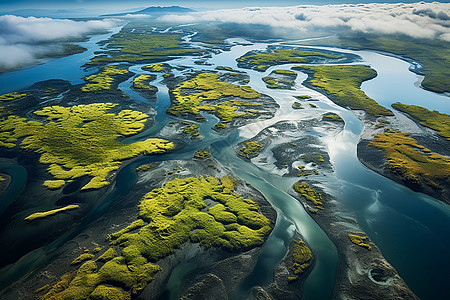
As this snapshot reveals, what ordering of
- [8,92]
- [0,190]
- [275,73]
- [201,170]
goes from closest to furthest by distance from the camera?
1. [0,190]
2. [201,170]
3. [8,92]
4. [275,73]

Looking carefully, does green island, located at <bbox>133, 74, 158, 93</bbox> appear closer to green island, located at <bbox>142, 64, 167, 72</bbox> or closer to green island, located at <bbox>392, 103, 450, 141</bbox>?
green island, located at <bbox>142, 64, 167, 72</bbox>

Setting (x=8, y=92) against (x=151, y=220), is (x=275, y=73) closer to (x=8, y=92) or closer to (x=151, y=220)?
(x=151, y=220)

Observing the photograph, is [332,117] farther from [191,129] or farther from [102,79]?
[102,79]

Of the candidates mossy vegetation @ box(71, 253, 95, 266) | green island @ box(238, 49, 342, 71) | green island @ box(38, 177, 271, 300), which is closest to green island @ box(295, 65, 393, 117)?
green island @ box(238, 49, 342, 71)

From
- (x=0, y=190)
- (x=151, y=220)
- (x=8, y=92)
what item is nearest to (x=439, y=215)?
(x=151, y=220)

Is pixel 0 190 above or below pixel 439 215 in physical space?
above

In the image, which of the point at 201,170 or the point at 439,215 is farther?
the point at 201,170

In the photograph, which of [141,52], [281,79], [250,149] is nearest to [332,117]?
[250,149]

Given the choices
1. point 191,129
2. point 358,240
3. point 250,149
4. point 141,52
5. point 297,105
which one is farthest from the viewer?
point 141,52
